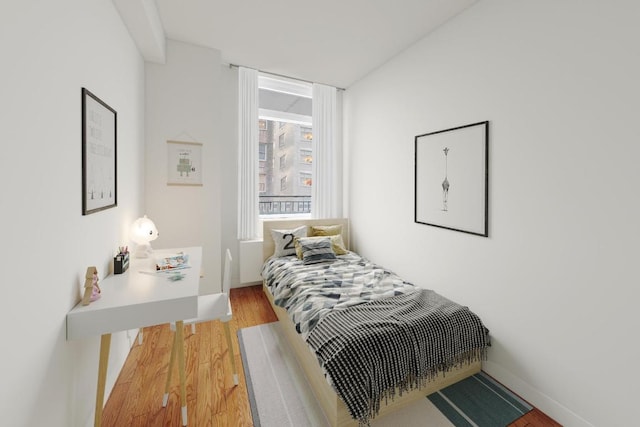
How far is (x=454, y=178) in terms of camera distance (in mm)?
2457

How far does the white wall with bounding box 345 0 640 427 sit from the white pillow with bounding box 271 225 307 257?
1.65 metres

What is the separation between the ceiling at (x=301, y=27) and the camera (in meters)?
2.32

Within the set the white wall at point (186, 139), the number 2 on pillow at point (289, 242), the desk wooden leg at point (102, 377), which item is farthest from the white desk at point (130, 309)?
the number 2 on pillow at point (289, 242)

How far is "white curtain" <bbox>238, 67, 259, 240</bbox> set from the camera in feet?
11.6

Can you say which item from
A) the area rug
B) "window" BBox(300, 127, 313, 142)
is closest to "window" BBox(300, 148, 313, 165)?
"window" BBox(300, 127, 313, 142)

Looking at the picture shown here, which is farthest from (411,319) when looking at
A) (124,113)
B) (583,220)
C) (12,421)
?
(124,113)

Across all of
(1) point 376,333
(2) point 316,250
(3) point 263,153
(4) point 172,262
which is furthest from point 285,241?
(1) point 376,333

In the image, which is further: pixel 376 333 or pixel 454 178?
pixel 454 178

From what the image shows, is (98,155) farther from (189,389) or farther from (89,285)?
(189,389)

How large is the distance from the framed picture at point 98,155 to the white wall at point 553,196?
2.58 metres

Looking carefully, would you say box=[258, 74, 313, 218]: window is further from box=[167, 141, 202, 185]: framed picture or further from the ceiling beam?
the ceiling beam

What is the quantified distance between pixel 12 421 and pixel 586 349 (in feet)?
8.56

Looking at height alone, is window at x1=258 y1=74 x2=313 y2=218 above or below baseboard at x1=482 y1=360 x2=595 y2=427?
above

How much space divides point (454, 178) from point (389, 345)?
60.3 inches
